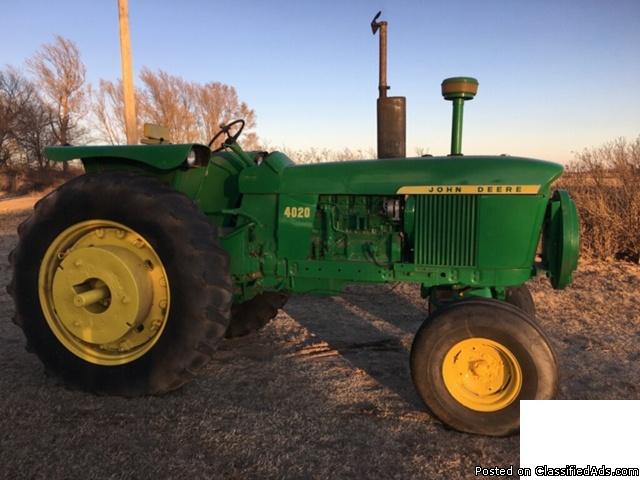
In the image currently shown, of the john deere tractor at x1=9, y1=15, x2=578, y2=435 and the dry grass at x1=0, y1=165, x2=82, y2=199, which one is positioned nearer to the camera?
the john deere tractor at x1=9, y1=15, x2=578, y2=435

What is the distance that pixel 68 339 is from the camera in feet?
10.3

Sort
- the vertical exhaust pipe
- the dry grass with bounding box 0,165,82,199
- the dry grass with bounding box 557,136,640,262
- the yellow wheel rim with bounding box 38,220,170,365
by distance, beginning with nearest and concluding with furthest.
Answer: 1. the yellow wheel rim with bounding box 38,220,170,365
2. the vertical exhaust pipe
3. the dry grass with bounding box 557,136,640,262
4. the dry grass with bounding box 0,165,82,199

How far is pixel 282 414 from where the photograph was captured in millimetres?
2816

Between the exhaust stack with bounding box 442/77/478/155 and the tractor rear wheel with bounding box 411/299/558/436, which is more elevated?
the exhaust stack with bounding box 442/77/478/155

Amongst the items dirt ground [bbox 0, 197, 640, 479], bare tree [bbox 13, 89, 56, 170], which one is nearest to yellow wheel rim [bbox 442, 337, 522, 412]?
dirt ground [bbox 0, 197, 640, 479]

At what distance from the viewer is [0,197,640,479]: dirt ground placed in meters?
2.32

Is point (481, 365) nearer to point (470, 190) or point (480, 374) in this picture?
point (480, 374)

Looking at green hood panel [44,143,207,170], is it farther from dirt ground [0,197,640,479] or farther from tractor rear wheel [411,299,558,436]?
tractor rear wheel [411,299,558,436]

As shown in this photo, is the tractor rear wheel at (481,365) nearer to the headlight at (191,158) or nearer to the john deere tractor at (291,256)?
the john deere tractor at (291,256)

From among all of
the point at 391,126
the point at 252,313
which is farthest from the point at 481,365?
the point at 391,126

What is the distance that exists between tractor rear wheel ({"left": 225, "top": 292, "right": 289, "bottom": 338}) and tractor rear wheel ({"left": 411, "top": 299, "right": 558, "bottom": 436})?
1.64 metres

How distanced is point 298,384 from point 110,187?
68.2 inches

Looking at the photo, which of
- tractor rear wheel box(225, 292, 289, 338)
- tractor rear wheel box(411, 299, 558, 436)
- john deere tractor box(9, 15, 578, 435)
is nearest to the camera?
tractor rear wheel box(411, 299, 558, 436)

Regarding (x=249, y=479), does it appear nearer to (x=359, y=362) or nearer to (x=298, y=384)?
(x=298, y=384)
